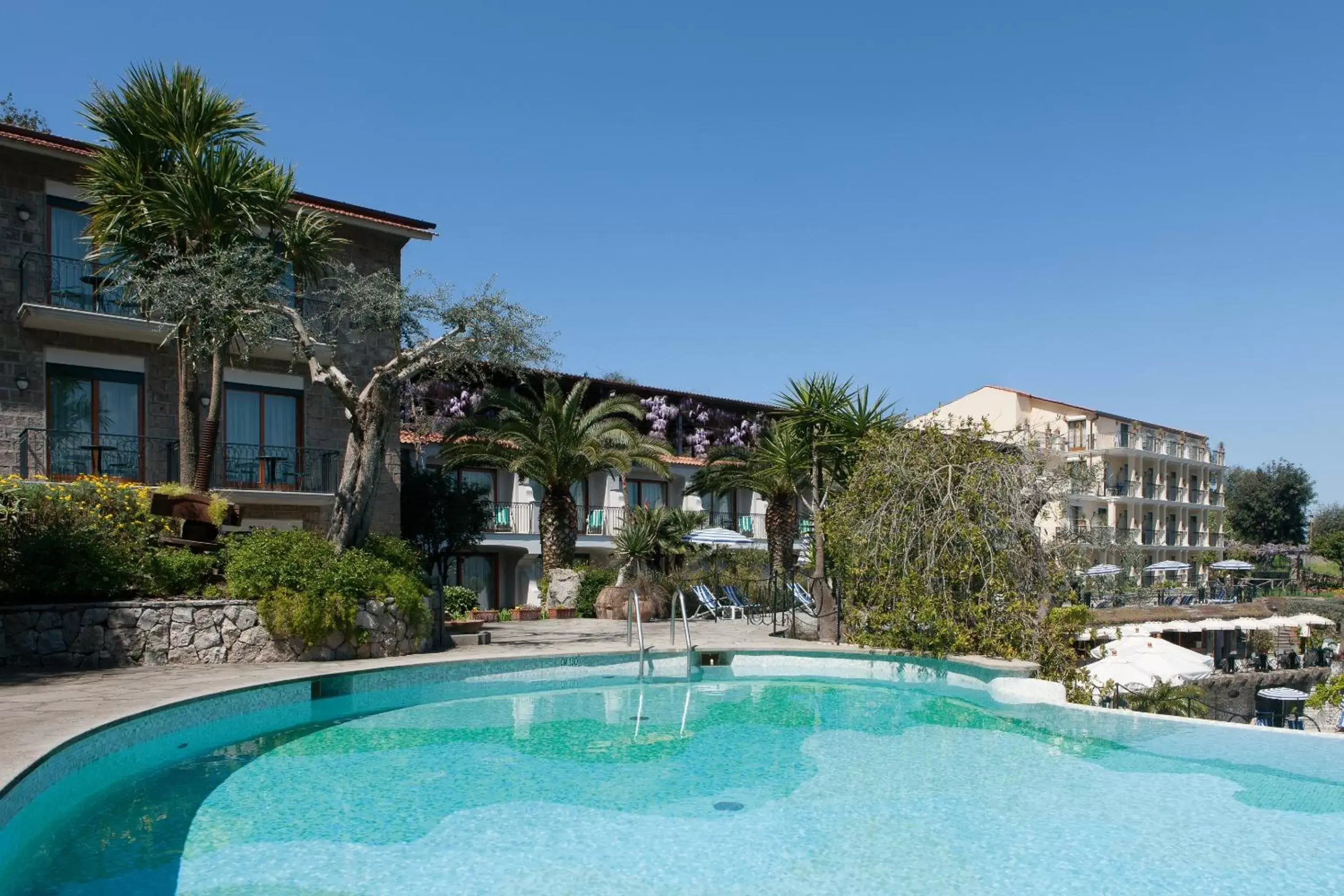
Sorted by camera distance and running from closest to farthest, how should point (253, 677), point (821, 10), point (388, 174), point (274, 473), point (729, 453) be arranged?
1. point (253, 677)
2. point (821, 10)
3. point (388, 174)
4. point (274, 473)
5. point (729, 453)

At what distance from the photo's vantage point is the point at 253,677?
436 inches

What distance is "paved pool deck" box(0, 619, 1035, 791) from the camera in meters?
7.51

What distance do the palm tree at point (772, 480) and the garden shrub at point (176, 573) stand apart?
13245 mm

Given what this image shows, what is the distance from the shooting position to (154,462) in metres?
18.9

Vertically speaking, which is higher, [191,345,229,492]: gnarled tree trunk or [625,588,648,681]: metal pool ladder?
[191,345,229,492]: gnarled tree trunk

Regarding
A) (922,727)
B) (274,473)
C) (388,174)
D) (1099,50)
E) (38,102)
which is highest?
(38,102)

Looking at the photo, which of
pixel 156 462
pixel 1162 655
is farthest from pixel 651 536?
pixel 1162 655

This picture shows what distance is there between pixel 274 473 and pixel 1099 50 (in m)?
18.1

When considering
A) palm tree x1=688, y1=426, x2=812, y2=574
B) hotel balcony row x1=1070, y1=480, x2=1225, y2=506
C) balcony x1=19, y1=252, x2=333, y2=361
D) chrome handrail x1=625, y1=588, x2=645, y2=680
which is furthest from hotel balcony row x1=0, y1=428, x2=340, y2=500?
hotel balcony row x1=1070, y1=480, x2=1225, y2=506

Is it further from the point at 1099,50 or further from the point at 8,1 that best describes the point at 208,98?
the point at 1099,50

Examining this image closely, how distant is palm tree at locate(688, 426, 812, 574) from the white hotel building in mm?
28827

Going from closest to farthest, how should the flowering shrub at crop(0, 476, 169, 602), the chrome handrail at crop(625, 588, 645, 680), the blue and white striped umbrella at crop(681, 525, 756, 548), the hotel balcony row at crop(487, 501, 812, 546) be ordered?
the flowering shrub at crop(0, 476, 169, 602)
the chrome handrail at crop(625, 588, 645, 680)
the blue and white striped umbrella at crop(681, 525, 756, 548)
the hotel balcony row at crop(487, 501, 812, 546)

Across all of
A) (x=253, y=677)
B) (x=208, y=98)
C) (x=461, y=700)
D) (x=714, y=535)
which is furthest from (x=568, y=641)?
(x=208, y=98)

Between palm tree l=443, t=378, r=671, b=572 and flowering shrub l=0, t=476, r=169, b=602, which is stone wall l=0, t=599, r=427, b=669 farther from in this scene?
palm tree l=443, t=378, r=671, b=572
